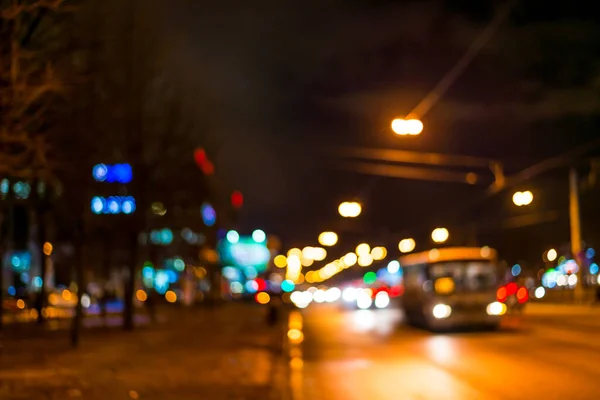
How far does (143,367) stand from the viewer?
17625 millimetres

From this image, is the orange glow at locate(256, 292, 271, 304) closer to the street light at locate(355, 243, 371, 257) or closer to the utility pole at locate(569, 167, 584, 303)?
the utility pole at locate(569, 167, 584, 303)

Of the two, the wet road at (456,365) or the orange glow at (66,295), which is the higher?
the orange glow at (66,295)

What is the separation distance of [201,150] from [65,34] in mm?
19756

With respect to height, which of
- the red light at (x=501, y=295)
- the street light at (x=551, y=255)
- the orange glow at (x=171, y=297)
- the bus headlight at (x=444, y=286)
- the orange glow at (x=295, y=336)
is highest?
the street light at (x=551, y=255)

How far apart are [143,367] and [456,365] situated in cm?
623

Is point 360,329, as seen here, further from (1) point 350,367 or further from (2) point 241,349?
(1) point 350,367

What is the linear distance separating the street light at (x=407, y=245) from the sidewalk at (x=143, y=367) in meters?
68.0

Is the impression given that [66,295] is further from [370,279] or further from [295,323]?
[295,323]

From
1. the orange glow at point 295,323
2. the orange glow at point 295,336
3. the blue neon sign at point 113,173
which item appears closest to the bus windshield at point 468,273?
the orange glow at point 295,336

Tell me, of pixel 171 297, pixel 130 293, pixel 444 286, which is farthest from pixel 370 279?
pixel 444 286

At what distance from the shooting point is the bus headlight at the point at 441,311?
27688 mm

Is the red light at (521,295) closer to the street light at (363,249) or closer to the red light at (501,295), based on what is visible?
the red light at (501,295)

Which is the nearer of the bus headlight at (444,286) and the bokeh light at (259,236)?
the bus headlight at (444,286)

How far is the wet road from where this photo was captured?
523 inches
